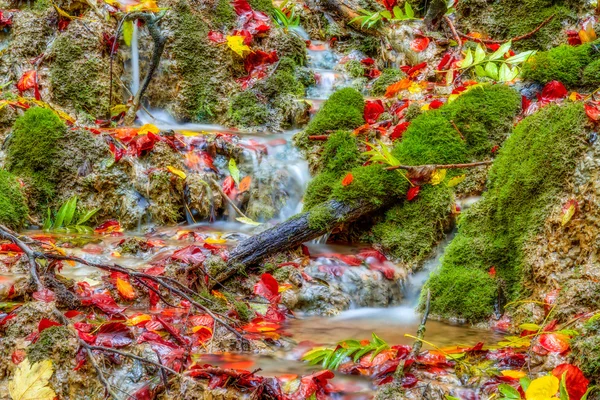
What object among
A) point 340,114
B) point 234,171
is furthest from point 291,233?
point 340,114

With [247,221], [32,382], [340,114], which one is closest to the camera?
[32,382]

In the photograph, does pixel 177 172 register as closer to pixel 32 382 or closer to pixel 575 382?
pixel 32 382

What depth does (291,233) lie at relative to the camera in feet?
Result: 13.4

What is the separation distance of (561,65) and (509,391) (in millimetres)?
3811

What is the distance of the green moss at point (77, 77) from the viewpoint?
20.8 feet

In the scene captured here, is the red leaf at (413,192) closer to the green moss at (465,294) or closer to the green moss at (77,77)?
the green moss at (465,294)

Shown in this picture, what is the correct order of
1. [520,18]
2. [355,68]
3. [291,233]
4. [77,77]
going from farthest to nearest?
[355,68] < [520,18] < [77,77] < [291,233]

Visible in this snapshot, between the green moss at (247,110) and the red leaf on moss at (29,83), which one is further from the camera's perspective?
the green moss at (247,110)

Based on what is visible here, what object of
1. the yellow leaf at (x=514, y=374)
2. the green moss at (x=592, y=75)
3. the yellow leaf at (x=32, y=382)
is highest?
the green moss at (x=592, y=75)

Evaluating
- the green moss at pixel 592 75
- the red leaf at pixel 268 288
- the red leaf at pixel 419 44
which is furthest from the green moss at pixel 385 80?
the red leaf at pixel 268 288

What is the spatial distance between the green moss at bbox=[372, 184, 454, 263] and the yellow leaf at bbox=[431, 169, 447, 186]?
4 cm

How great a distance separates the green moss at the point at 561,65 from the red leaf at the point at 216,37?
3.99 metres

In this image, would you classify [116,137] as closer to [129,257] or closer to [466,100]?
[129,257]

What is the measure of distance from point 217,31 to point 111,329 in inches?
221
